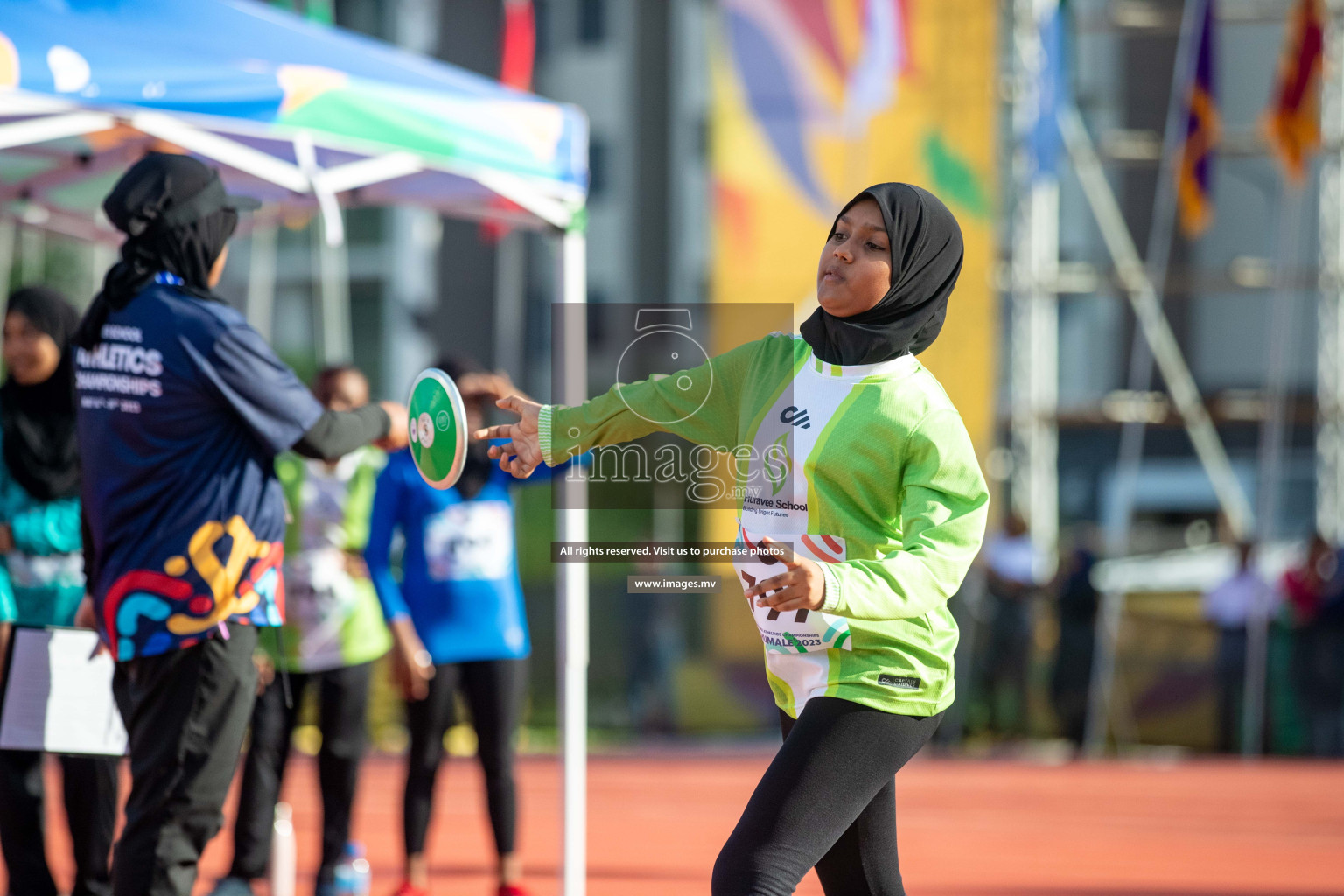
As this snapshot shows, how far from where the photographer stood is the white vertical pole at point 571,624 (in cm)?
474

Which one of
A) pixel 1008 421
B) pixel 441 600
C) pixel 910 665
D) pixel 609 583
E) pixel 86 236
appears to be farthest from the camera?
pixel 1008 421

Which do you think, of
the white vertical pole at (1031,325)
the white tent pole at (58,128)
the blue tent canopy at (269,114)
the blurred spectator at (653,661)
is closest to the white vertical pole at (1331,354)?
the white vertical pole at (1031,325)

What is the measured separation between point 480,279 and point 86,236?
1724cm

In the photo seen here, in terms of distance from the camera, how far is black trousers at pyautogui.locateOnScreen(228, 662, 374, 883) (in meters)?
4.68

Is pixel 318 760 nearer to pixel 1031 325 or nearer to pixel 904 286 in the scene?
pixel 904 286

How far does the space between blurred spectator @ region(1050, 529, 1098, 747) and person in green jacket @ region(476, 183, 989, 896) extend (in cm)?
864

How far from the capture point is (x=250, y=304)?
1352 centimetres

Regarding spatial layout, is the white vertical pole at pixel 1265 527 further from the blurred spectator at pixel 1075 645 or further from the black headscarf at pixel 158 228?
the black headscarf at pixel 158 228

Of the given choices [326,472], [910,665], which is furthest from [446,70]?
[910,665]

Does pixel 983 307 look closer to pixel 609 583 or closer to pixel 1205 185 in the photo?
pixel 1205 185

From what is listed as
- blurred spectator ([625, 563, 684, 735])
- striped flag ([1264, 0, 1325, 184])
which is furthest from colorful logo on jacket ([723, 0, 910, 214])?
blurred spectator ([625, 563, 684, 735])

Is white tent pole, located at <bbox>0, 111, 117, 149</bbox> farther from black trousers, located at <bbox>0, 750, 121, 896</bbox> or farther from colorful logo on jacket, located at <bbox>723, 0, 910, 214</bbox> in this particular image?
colorful logo on jacket, located at <bbox>723, 0, 910, 214</bbox>

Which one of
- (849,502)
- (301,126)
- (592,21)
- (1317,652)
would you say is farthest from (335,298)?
(849,502)

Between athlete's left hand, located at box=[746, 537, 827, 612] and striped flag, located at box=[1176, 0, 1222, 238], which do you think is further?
striped flag, located at box=[1176, 0, 1222, 238]
